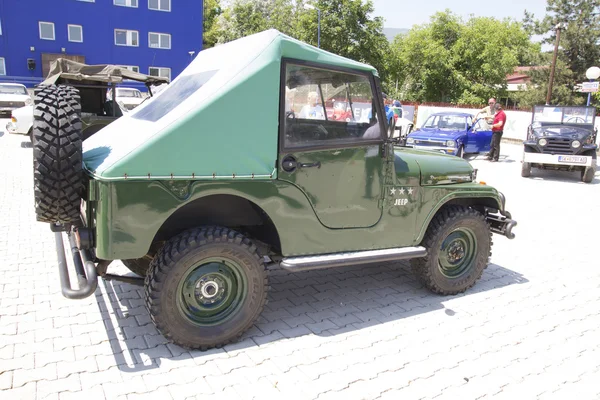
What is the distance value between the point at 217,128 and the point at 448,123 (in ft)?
43.6

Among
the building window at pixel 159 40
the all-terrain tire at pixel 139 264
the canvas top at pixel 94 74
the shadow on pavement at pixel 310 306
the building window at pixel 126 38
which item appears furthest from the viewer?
the building window at pixel 159 40

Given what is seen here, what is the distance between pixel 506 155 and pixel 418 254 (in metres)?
15.6

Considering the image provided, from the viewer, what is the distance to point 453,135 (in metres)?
14.5

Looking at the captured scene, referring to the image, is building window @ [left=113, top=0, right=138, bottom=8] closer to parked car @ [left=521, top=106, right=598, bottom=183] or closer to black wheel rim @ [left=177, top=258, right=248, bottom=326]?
parked car @ [left=521, top=106, right=598, bottom=183]

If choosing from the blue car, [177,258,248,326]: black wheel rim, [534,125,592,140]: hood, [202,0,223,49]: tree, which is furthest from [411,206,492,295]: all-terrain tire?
[202,0,223,49]: tree

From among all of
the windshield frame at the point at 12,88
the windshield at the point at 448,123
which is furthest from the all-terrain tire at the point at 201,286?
the windshield frame at the point at 12,88

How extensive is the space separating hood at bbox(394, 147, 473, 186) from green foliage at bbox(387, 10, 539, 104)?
3706 centimetres

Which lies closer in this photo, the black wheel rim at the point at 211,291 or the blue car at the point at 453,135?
the black wheel rim at the point at 211,291

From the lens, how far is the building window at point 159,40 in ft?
122

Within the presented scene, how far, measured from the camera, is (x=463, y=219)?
15.5 ft

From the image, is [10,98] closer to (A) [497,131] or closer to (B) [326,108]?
(A) [497,131]

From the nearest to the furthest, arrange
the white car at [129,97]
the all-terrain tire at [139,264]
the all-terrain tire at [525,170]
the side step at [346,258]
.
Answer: the side step at [346,258]
the all-terrain tire at [139,264]
the all-terrain tire at [525,170]
the white car at [129,97]

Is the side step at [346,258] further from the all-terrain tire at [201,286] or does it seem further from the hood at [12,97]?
the hood at [12,97]

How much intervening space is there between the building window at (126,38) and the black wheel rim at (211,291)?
37.1 metres
